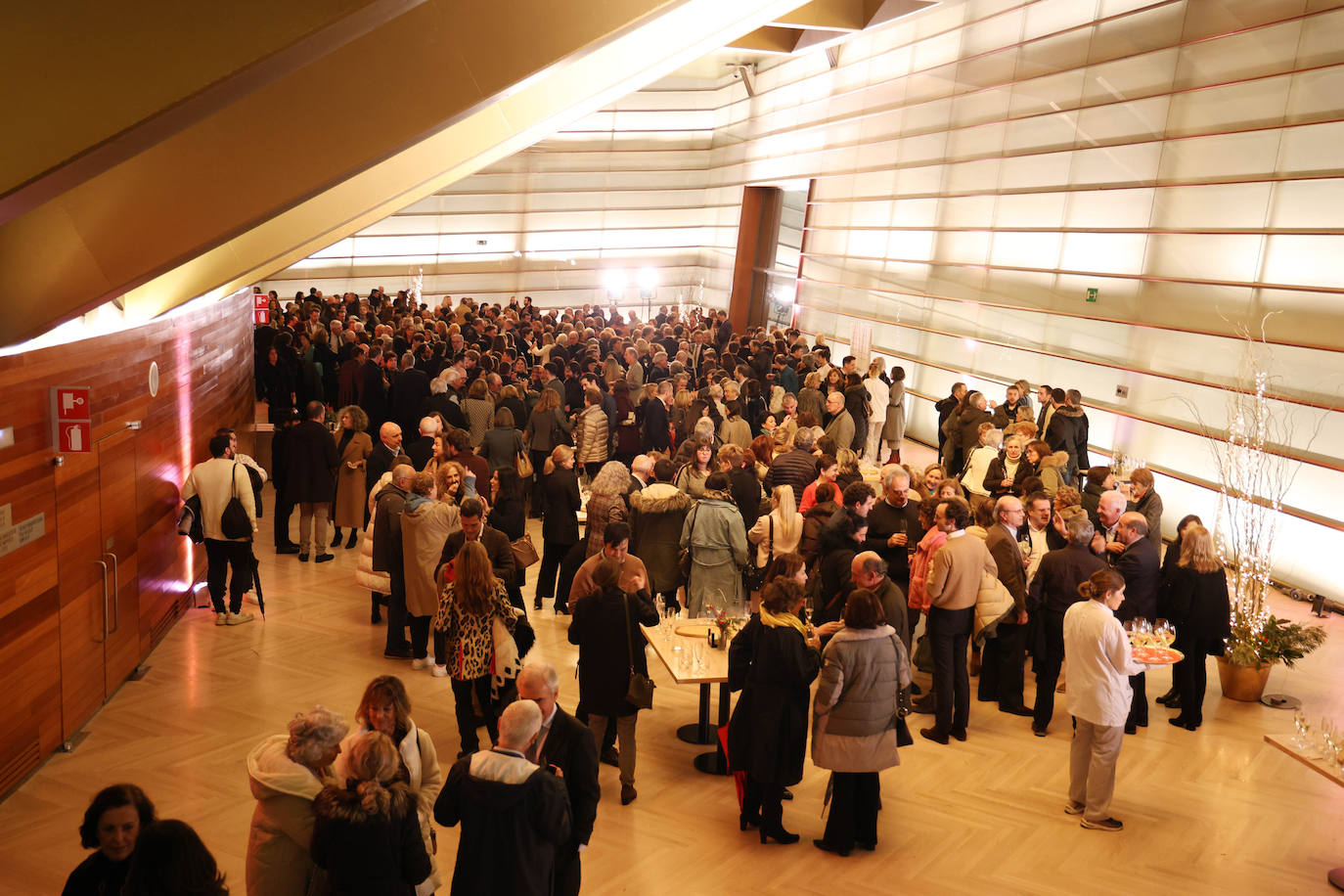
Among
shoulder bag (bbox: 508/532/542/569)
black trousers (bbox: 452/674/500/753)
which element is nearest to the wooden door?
black trousers (bbox: 452/674/500/753)

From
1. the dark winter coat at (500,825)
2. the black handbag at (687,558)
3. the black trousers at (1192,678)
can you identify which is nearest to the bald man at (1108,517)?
the black trousers at (1192,678)

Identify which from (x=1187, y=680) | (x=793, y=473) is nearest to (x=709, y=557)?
(x=793, y=473)

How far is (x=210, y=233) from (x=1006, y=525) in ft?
16.7

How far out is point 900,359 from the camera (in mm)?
18969

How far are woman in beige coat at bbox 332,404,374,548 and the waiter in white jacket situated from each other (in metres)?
6.15

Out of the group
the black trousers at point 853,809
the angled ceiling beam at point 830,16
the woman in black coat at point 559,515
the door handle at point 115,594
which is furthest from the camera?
the angled ceiling beam at point 830,16

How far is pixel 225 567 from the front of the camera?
8219 millimetres

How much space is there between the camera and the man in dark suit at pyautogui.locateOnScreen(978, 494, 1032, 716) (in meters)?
6.91

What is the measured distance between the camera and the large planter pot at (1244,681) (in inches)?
305

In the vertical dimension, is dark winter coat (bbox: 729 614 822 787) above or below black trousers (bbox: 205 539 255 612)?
above

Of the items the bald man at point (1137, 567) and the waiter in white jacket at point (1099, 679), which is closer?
the waiter in white jacket at point (1099, 679)

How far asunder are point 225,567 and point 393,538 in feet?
5.68

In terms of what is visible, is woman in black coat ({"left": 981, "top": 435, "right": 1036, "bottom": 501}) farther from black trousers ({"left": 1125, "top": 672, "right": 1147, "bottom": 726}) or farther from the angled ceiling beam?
the angled ceiling beam

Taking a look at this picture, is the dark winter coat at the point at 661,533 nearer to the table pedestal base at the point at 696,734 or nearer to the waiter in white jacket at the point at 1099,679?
the table pedestal base at the point at 696,734
